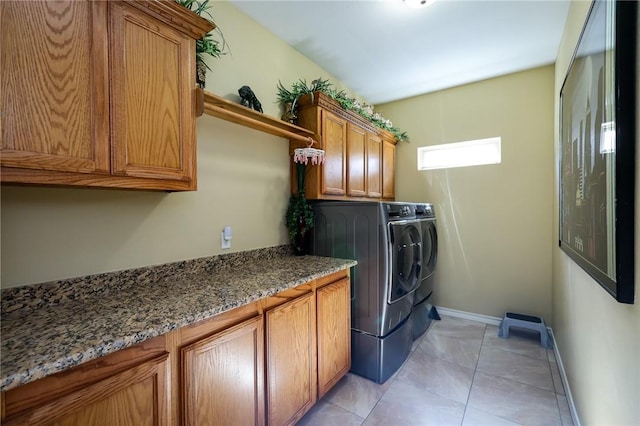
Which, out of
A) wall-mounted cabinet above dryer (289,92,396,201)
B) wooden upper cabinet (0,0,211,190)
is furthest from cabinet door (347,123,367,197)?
wooden upper cabinet (0,0,211,190)

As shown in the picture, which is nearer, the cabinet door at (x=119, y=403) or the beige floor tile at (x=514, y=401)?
the cabinet door at (x=119, y=403)

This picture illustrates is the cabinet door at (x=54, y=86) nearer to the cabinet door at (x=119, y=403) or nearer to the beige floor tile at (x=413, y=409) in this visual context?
the cabinet door at (x=119, y=403)

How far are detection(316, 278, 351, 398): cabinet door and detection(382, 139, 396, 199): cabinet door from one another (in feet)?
5.45

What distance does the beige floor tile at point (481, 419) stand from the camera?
168cm

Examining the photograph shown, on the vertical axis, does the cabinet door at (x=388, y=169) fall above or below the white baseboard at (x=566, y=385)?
above

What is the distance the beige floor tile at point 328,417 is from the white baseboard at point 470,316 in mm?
2083

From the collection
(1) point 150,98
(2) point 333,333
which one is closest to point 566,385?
(2) point 333,333

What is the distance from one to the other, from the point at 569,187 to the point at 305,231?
176 cm

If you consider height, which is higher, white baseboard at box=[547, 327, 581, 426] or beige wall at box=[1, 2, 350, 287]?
beige wall at box=[1, 2, 350, 287]

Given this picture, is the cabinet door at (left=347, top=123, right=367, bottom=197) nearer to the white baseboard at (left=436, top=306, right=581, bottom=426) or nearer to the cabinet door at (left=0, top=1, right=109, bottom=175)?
the white baseboard at (left=436, top=306, right=581, bottom=426)

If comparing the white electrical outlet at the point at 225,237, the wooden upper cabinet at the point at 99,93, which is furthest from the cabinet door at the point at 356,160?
the wooden upper cabinet at the point at 99,93

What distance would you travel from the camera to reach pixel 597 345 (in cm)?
123

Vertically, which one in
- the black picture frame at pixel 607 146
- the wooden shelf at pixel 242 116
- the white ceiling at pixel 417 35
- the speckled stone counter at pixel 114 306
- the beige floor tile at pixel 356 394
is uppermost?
the white ceiling at pixel 417 35

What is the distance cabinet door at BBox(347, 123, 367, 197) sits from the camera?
8.82ft
